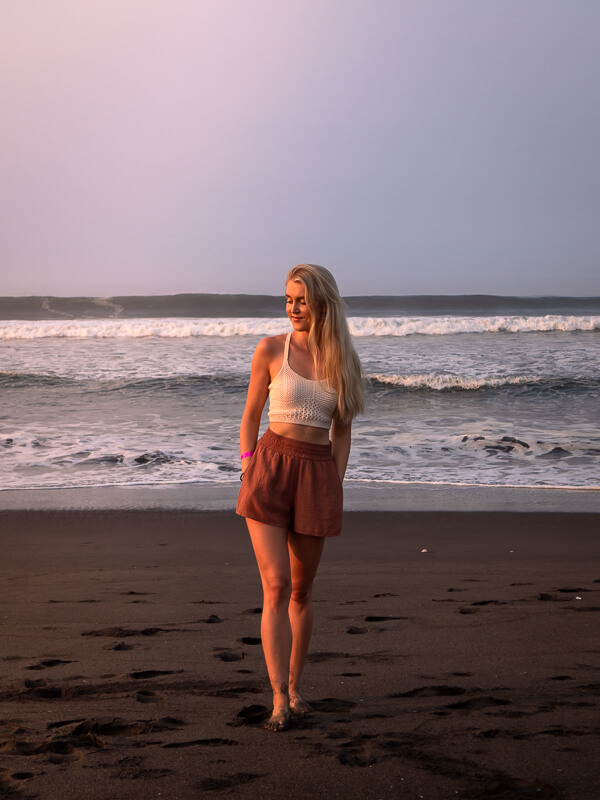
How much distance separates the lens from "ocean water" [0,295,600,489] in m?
9.48

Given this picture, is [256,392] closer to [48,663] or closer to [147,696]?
[147,696]

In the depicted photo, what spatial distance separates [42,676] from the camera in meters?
3.46

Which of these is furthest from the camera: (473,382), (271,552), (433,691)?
(473,382)

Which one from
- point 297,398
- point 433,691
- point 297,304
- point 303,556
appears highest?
point 297,304

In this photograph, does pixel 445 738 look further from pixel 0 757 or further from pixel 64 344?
pixel 64 344

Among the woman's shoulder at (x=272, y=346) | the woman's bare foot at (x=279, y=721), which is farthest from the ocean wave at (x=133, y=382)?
the woman's bare foot at (x=279, y=721)

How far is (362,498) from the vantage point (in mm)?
7777

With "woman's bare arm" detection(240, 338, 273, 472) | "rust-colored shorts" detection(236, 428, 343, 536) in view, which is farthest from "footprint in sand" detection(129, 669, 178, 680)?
"woman's bare arm" detection(240, 338, 273, 472)

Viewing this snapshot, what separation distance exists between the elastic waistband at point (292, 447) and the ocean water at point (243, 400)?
5.64 m

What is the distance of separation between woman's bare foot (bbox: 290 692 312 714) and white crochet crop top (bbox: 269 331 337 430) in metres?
1.07

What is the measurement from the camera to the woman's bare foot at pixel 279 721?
2.92m

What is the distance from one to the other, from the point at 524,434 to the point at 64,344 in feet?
65.2

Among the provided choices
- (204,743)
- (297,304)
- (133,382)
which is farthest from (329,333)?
(133,382)

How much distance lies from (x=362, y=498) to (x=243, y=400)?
9.09 metres
